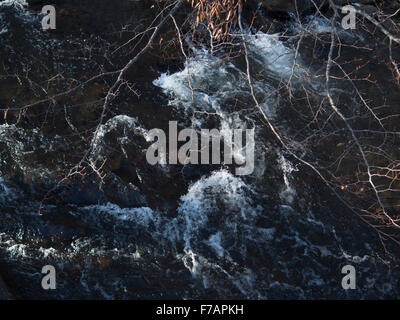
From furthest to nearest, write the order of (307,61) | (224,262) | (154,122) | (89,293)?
(307,61)
(154,122)
(224,262)
(89,293)

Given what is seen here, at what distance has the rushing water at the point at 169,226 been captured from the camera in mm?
5047

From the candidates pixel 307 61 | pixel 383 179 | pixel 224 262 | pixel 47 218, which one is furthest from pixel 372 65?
pixel 47 218

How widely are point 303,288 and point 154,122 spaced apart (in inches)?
125

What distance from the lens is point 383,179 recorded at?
20.6 ft

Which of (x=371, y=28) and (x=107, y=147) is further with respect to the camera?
(x=371, y=28)

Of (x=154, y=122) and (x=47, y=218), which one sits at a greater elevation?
(x=154, y=122)

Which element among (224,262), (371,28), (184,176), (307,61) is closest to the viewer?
(224,262)

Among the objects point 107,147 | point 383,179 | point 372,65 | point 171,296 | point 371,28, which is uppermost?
point 371,28

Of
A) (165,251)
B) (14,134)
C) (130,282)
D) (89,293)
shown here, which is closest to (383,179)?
(165,251)

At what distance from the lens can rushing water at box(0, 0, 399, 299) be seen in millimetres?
5047

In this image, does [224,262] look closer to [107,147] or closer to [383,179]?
[107,147]

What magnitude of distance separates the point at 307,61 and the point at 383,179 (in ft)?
8.88

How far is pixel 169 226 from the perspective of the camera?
218 inches

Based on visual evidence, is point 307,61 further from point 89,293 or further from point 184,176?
→ point 89,293
